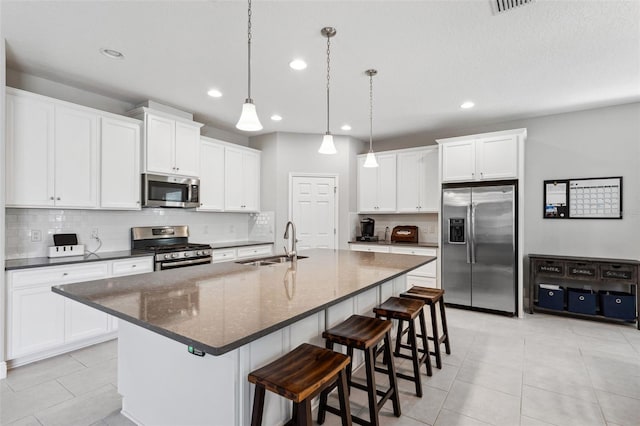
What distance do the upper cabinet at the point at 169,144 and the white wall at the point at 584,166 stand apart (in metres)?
4.53

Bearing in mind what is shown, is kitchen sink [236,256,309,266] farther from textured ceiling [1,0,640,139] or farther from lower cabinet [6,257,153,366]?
textured ceiling [1,0,640,139]

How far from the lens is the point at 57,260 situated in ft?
9.96

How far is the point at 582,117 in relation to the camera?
430 cm

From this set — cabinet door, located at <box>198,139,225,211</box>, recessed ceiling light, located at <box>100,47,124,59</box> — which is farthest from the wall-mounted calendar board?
recessed ceiling light, located at <box>100,47,124,59</box>

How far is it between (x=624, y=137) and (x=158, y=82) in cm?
564

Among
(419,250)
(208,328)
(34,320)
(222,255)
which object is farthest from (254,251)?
(208,328)

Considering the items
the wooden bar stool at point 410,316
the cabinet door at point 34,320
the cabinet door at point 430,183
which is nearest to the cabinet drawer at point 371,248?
the cabinet door at point 430,183

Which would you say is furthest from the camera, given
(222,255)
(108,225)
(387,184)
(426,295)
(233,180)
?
(387,184)

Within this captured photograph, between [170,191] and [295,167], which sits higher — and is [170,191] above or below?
below

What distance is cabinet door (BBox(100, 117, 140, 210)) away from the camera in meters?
3.51

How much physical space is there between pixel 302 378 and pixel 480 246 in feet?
12.5

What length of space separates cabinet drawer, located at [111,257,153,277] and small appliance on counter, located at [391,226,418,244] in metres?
3.67

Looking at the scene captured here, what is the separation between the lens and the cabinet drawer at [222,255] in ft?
14.5

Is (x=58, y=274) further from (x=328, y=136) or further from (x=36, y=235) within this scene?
(x=328, y=136)
